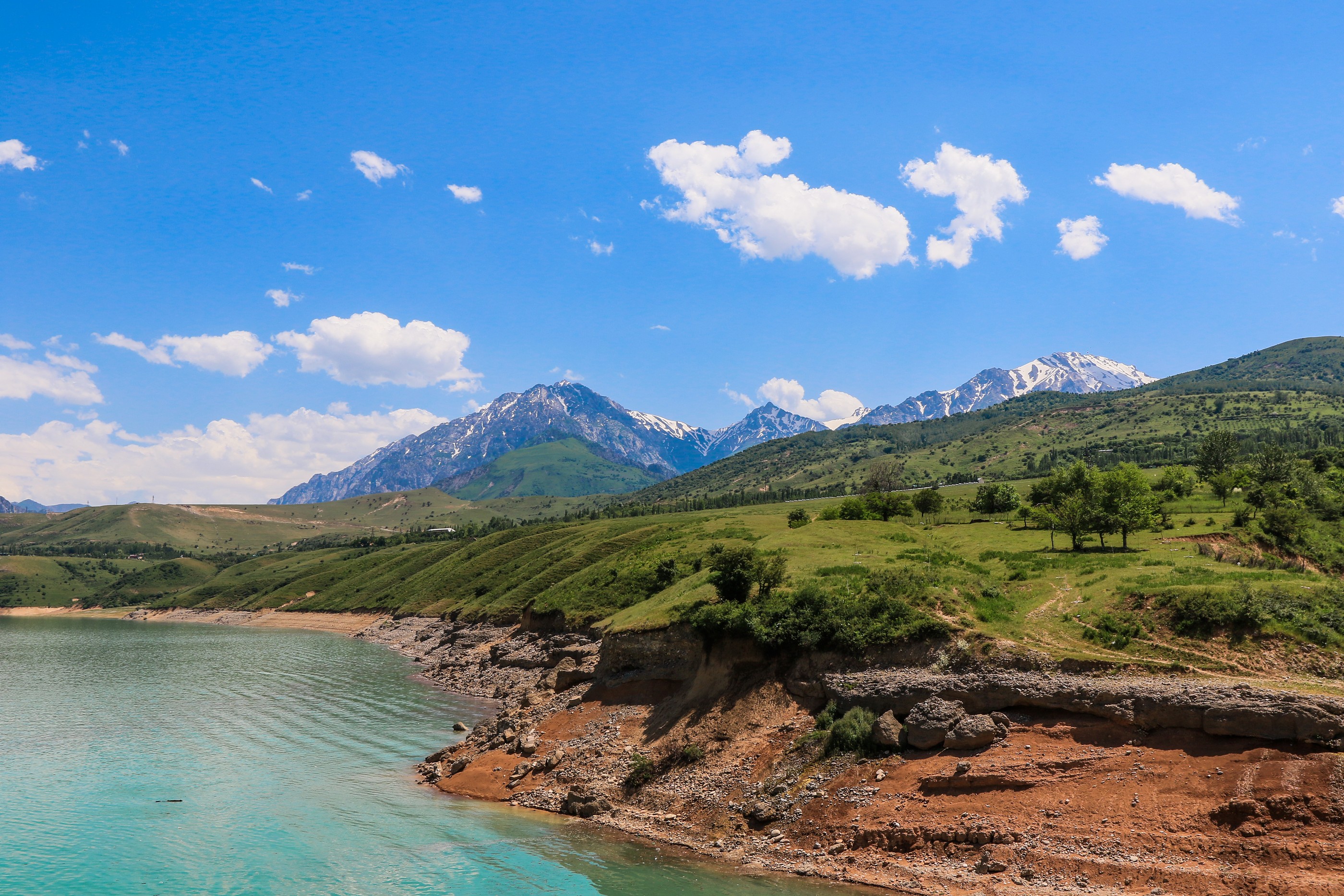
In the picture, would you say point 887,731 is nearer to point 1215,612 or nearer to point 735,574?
point 735,574

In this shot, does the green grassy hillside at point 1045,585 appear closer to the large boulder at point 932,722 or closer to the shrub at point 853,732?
the large boulder at point 932,722

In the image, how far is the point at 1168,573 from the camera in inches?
1587

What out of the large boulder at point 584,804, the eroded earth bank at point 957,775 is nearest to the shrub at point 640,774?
the eroded earth bank at point 957,775

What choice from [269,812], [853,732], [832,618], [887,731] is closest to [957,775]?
[887,731]

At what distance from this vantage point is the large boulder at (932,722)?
32.9 m

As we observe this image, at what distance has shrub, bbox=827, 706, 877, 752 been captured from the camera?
1358 inches

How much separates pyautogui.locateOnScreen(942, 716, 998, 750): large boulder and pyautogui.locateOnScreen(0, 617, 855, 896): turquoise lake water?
8350mm

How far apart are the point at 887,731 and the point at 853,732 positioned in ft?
5.51

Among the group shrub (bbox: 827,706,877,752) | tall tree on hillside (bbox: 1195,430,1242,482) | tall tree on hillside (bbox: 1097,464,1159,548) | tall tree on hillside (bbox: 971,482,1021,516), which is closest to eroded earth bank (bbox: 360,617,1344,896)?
shrub (bbox: 827,706,877,752)

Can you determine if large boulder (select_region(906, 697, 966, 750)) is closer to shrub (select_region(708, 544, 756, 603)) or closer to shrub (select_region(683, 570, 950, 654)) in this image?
shrub (select_region(683, 570, 950, 654))

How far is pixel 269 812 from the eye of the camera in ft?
128

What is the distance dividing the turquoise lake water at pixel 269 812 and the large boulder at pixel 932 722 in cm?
799

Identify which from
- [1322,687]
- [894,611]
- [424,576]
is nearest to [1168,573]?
[1322,687]

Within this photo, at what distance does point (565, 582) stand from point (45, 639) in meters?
128
